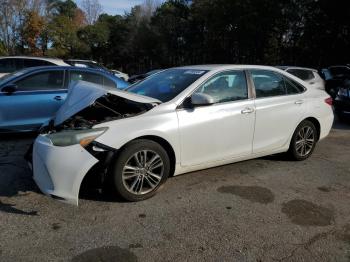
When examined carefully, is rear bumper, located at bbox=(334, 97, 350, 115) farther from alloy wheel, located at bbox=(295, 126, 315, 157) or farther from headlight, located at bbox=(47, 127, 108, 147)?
headlight, located at bbox=(47, 127, 108, 147)

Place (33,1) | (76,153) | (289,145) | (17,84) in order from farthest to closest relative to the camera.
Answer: (33,1) < (17,84) < (289,145) < (76,153)

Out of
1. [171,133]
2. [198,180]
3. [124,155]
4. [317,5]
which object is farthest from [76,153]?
[317,5]

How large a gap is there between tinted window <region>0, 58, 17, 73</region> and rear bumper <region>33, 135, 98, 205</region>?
27.7 ft

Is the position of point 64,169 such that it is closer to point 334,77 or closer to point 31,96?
point 31,96

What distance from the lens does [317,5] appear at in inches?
1089

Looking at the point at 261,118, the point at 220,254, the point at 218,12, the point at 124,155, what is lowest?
the point at 220,254

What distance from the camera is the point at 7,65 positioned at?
11.6 meters

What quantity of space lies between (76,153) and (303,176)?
3.12 m

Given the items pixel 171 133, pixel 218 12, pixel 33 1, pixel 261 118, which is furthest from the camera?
pixel 33 1

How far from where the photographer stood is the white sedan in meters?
4.03

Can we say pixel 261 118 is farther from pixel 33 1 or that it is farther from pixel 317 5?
pixel 33 1

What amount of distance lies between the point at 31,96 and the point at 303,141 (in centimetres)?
466

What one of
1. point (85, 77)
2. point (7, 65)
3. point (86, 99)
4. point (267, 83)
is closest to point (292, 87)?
point (267, 83)

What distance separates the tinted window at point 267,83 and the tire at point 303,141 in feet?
2.09
